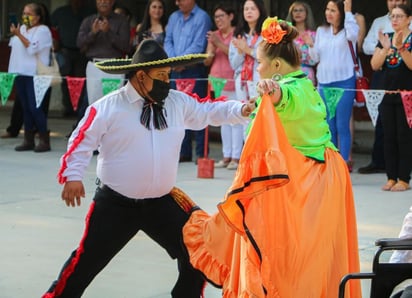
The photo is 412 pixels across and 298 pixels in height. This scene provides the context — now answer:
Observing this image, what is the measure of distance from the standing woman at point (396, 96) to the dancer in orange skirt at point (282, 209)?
4.67 metres

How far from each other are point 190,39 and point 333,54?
1.71 m

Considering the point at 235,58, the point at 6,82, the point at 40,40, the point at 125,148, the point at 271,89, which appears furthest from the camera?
the point at 6,82

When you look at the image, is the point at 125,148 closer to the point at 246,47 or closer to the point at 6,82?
the point at 246,47

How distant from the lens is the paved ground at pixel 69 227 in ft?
21.4

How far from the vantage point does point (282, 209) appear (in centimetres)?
501

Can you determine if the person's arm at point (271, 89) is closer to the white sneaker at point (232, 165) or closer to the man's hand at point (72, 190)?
the man's hand at point (72, 190)

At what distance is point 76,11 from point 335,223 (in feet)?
33.3

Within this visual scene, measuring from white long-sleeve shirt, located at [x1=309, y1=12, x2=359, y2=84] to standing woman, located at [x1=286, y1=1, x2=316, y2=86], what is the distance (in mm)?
77

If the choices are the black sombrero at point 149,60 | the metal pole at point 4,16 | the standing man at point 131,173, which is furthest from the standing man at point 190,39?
the standing man at point 131,173

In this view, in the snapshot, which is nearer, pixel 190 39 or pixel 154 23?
pixel 190 39

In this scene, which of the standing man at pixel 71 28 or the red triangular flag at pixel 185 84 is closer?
the red triangular flag at pixel 185 84

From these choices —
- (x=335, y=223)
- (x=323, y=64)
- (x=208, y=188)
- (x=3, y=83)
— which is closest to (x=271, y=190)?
(x=335, y=223)

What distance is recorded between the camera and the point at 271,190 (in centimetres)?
502

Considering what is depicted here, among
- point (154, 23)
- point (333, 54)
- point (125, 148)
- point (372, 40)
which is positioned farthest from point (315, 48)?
point (125, 148)
